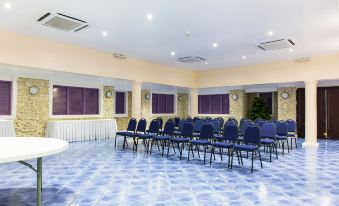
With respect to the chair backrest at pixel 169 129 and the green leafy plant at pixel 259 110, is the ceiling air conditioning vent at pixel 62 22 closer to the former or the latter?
the chair backrest at pixel 169 129

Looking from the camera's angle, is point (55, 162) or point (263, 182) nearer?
point (263, 182)

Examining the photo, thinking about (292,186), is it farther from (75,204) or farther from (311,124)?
(311,124)

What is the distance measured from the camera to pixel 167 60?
9.38 m

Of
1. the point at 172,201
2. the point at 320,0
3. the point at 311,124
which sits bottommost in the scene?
the point at 172,201

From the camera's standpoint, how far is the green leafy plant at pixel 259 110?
11.7 meters

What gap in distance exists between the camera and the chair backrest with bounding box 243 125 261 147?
532cm

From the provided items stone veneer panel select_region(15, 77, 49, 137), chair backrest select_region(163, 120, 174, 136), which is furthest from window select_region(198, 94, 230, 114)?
stone veneer panel select_region(15, 77, 49, 137)

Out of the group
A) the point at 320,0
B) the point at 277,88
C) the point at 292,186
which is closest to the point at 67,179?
the point at 292,186

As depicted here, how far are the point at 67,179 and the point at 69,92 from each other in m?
6.68

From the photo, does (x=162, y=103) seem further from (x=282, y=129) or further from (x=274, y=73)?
(x=282, y=129)

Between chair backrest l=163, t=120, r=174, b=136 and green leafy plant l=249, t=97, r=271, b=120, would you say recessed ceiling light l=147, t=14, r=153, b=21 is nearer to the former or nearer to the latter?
chair backrest l=163, t=120, r=174, b=136

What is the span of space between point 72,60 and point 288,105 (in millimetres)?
9009

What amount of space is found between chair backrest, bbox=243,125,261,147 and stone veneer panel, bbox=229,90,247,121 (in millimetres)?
7223

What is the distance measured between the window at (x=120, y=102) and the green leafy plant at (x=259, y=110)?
6.34 meters
